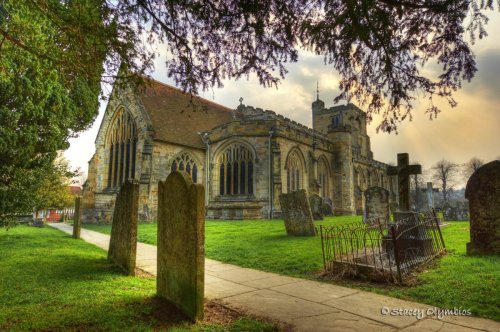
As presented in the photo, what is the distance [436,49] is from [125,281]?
20.7ft

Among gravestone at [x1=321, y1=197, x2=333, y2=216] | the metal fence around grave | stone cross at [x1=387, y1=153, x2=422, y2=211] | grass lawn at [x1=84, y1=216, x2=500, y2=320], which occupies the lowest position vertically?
grass lawn at [x1=84, y1=216, x2=500, y2=320]

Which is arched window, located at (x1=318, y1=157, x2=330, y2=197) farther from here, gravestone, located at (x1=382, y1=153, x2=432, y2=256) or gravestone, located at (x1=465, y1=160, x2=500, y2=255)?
gravestone, located at (x1=465, y1=160, x2=500, y2=255)

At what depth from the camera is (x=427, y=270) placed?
5.50 m

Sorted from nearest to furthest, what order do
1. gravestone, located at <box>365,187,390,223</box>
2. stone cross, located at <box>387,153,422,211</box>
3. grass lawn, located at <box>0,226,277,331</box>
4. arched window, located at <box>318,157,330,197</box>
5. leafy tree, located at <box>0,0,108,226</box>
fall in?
grass lawn, located at <box>0,226,277,331</box>, leafy tree, located at <box>0,0,108,226</box>, stone cross, located at <box>387,153,422,211</box>, gravestone, located at <box>365,187,390,223</box>, arched window, located at <box>318,157,330,197</box>

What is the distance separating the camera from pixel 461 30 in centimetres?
470

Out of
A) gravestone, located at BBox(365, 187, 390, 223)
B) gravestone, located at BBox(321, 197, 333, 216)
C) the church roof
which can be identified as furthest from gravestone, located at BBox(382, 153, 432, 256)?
gravestone, located at BBox(321, 197, 333, 216)

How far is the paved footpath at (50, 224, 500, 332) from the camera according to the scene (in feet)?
10.3

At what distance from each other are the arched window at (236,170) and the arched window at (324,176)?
8.20m

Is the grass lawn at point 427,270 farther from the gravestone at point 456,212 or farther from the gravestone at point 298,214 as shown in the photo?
the gravestone at point 456,212

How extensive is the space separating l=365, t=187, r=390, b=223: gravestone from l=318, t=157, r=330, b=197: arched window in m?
13.0

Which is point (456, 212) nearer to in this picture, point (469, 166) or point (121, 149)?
point (121, 149)

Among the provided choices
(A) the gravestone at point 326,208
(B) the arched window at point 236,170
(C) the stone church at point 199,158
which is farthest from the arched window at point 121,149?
(A) the gravestone at point 326,208

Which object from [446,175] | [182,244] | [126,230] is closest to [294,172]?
[126,230]

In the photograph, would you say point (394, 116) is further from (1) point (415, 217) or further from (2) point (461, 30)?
(1) point (415, 217)
